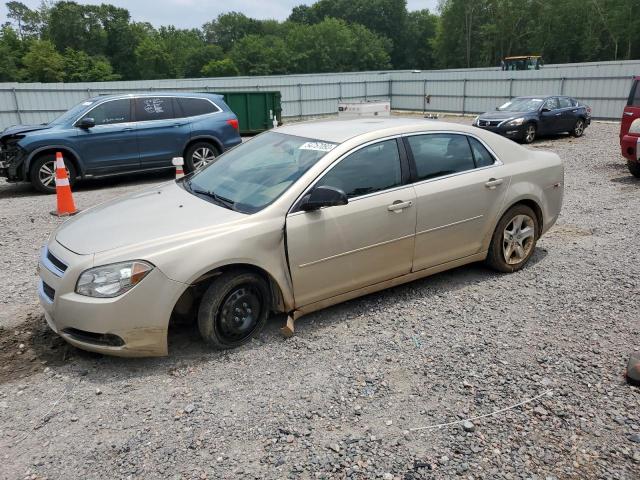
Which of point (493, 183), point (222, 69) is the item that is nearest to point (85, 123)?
point (493, 183)

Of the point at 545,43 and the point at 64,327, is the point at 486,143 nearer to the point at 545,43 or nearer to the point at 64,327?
the point at 64,327

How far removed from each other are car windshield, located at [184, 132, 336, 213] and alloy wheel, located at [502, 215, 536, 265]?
2174 millimetres

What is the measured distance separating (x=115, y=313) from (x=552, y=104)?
1719 cm

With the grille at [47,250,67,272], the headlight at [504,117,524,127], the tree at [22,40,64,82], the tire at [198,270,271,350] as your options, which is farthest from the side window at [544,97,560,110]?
the tree at [22,40,64,82]

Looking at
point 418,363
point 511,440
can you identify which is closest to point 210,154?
point 418,363

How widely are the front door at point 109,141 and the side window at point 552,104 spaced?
42.9 feet

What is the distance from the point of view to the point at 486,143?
512 centimetres

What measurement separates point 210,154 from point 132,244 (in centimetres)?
845

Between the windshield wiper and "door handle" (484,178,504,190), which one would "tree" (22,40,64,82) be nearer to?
the windshield wiper

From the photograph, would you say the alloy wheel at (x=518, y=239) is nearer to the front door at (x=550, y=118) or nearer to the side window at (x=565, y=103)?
the front door at (x=550, y=118)

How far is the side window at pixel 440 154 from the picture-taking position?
4.62 m

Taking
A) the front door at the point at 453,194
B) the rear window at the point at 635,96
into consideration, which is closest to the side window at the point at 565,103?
the rear window at the point at 635,96

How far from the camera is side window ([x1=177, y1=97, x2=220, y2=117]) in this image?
11355mm

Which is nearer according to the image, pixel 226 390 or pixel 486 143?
pixel 226 390
